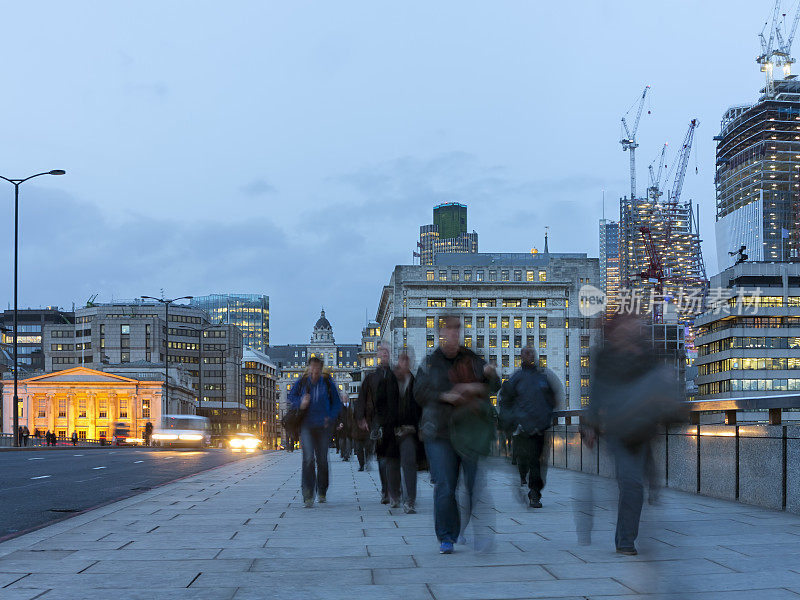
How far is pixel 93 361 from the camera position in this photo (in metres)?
161

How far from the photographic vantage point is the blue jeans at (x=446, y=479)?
24.5ft

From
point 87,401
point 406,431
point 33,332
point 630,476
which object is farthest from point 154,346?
point 630,476

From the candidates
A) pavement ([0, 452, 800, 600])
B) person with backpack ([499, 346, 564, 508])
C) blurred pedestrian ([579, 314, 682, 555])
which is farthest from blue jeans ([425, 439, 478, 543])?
person with backpack ([499, 346, 564, 508])

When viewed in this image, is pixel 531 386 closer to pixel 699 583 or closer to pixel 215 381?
pixel 699 583

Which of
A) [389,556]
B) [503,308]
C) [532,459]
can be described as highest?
[503,308]

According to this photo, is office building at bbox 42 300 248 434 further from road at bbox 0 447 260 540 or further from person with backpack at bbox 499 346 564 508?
person with backpack at bbox 499 346 564 508

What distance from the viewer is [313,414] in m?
12.0

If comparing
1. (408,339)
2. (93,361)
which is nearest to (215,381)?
(93,361)

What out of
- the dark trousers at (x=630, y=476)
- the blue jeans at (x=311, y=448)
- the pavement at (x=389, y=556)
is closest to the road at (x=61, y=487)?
the pavement at (x=389, y=556)

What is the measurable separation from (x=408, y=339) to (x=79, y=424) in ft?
165

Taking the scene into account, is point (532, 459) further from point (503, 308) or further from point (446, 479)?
point (503, 308)

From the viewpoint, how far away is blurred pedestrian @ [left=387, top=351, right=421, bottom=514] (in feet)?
35.7

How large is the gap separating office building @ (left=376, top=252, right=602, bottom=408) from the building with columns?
3605cm

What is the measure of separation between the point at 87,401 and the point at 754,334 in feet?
308
